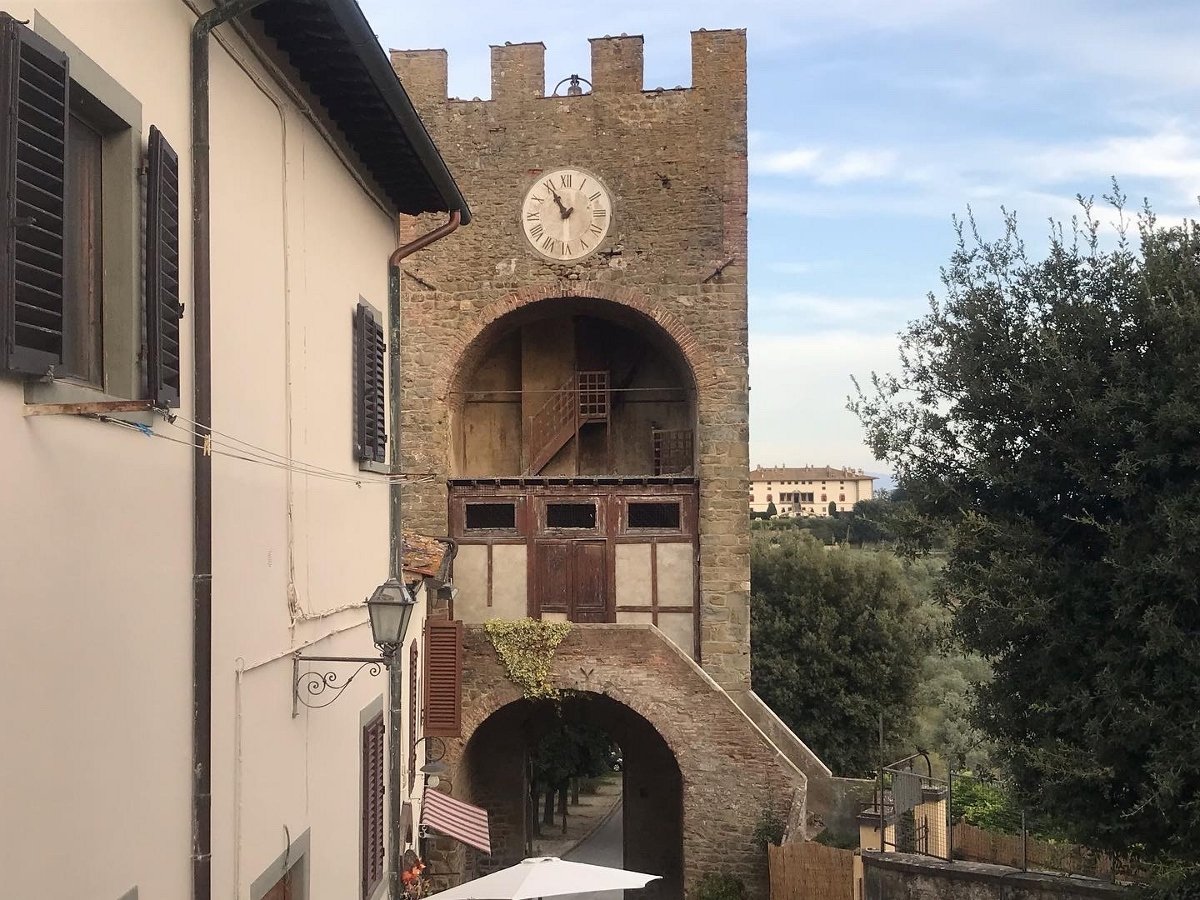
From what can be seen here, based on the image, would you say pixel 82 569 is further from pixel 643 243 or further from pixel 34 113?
pixel 643 243

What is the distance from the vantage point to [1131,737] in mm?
7336

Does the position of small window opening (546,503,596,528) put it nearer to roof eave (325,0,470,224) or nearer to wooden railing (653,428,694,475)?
wooden railing (653,428,694,475)

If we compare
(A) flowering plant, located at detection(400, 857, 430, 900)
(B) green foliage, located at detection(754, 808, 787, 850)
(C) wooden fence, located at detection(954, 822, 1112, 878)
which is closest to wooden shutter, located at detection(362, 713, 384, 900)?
(A) flowering plant, located at detection(400, 857, 430, 900)

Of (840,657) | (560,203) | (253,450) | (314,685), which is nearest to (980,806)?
(560,203)

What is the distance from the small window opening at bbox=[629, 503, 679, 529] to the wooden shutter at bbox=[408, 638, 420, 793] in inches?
187

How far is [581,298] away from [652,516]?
11.5ft

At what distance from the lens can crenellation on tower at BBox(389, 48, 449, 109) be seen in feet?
59.5

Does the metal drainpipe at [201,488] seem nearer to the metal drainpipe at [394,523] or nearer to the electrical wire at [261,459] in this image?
A: the electrical wire at [261,459]

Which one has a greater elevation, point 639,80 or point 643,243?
point 639,80

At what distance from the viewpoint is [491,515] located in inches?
699

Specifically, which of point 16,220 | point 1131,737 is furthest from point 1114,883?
point 16,220

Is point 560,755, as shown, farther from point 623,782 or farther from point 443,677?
point 443,677

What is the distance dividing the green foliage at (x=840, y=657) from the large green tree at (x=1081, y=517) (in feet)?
66.7

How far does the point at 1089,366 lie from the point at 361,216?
212 inches
